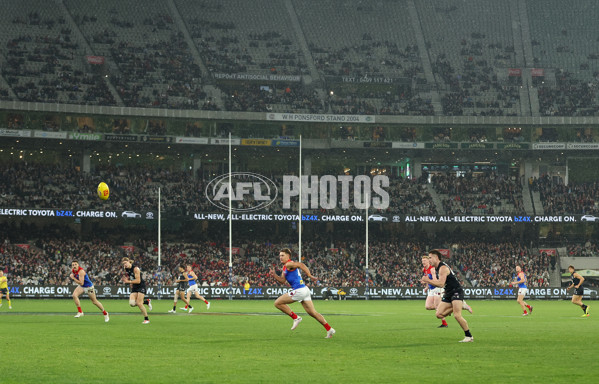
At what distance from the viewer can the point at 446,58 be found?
282 feet

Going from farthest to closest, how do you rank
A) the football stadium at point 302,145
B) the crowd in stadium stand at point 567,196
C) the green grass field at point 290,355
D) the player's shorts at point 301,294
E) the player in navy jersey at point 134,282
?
the crowd in stadium stand at point 567,196, the football stadium at point 302,145, the player in navy jersey at point 134,282, the player's shorts at point 301,294, the green grass field at point 290,355

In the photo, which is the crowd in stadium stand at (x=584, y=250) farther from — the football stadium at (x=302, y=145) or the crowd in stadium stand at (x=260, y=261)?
the crowd in stadium stand at (x=260, y=261)

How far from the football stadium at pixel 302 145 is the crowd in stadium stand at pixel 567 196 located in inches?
7.5

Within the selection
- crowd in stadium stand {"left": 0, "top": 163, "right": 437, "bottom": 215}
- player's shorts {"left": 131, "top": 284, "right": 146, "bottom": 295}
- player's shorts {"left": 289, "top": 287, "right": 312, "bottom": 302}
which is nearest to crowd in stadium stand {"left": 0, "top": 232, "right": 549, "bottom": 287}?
crowd in stadium stand {"left": 0, "top": 163, "right": 437, "bottom": 215}

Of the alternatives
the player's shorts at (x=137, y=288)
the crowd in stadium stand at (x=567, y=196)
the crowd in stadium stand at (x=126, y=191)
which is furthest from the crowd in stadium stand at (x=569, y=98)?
the player's shorts at (x=137, y=288)

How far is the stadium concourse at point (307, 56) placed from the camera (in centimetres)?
7681

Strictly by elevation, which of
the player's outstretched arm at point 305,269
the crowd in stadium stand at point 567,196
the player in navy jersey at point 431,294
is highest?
the crowd in stadium stand at point 567,196

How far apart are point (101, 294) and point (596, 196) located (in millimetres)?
46350

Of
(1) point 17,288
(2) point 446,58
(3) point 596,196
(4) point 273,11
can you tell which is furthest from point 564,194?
(1) point 17,288

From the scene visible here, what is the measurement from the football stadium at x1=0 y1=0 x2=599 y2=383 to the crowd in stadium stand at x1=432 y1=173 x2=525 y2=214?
0.20 m

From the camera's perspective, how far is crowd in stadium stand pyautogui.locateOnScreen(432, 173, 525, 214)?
7538 cm

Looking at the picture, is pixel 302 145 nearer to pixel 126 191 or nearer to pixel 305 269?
pixel 126 191

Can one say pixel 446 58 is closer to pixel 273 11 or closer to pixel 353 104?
pixel 353 104

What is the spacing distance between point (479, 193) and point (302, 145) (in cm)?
1731
